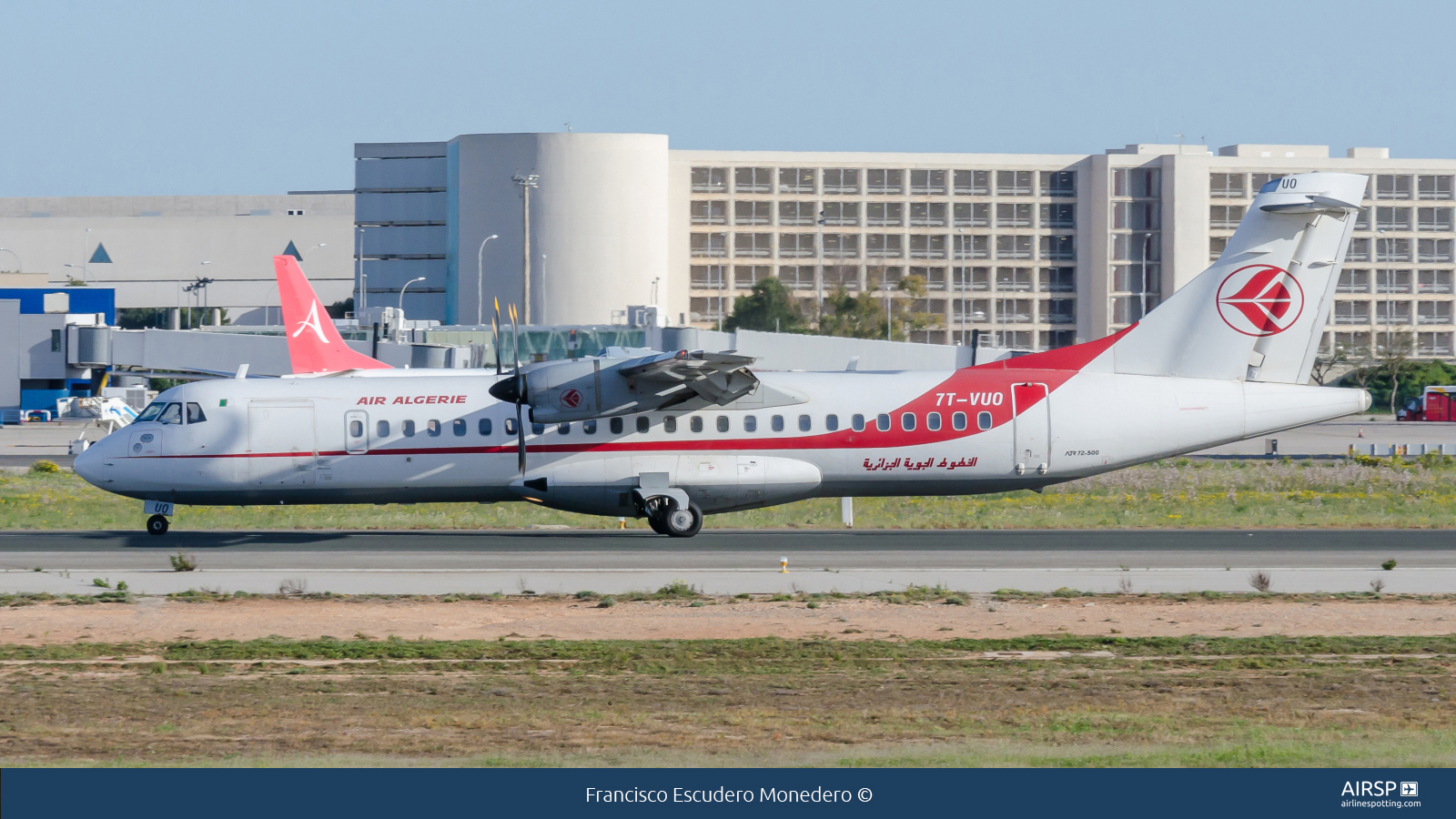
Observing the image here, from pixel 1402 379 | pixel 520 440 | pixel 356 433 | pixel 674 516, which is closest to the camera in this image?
pixel 520 440

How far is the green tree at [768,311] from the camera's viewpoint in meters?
103

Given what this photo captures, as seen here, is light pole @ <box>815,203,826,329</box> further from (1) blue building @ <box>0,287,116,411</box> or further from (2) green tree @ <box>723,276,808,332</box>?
(1) blue building @ <box>0,287,116,411</box>

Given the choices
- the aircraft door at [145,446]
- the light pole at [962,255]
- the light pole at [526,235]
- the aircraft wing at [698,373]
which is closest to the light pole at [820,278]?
the light pole at [962,255]

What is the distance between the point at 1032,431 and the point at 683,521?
670 cm

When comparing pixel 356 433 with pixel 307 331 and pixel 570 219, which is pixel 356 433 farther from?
pixel 570 219

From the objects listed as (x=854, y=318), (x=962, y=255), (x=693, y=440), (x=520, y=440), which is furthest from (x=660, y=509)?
(x=962, y=255)

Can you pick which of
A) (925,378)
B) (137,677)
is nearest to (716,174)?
(925,378)

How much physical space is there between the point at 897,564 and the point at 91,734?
13.5m

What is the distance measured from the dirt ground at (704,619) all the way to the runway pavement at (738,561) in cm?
127

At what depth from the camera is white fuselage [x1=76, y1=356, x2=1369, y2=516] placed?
25.7 m

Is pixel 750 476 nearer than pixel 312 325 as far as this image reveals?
Yes

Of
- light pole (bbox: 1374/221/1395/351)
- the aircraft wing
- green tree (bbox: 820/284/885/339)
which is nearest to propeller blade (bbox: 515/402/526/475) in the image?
the aircraft wing

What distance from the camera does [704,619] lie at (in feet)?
57.2
